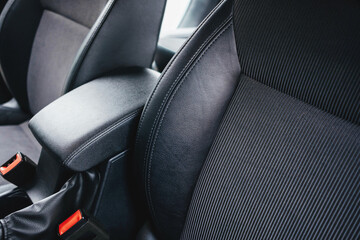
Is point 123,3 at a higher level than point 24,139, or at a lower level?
higher

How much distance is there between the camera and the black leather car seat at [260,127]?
547 millimetres

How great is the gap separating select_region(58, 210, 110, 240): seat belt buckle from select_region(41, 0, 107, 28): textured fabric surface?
23.3 inches

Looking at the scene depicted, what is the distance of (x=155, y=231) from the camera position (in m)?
0.82

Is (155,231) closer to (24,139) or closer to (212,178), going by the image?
(212,178)

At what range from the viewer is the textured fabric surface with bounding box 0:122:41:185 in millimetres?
1114

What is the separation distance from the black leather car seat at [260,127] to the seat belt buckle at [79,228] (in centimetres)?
13

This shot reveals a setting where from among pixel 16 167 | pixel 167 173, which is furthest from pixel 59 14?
pixel 167 173

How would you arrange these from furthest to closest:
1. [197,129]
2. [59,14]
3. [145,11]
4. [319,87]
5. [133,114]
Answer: [59,14]
[145,11]
[133,114]
[197,129]
[319,87]

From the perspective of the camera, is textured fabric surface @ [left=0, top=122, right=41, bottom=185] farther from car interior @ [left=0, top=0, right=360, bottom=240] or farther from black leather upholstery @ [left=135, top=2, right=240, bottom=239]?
black leather upholstery @ [left=135, top=2, right=240, bottom=239]

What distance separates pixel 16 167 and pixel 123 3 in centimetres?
48

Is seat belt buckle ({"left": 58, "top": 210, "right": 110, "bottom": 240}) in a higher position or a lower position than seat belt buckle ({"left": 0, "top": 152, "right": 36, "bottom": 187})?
higher

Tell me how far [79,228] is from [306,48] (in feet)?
1.75

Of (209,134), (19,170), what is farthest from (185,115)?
(19,170)

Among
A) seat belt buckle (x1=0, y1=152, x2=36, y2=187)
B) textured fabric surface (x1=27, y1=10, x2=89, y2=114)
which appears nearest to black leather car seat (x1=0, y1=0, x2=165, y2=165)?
textured fabric surface (x1=27, y1=10, x2=89, y2=114)
